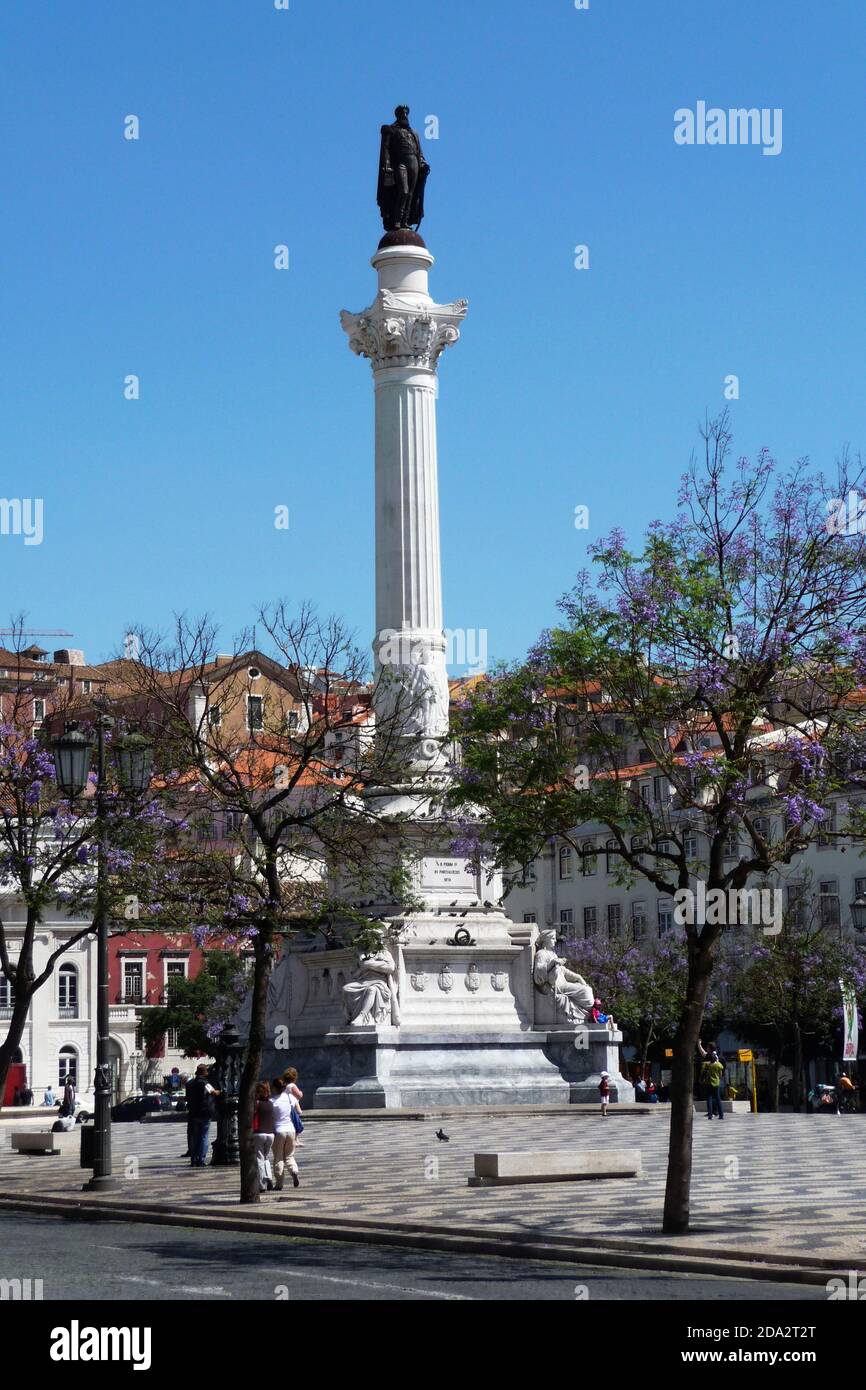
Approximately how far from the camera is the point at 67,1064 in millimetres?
102562

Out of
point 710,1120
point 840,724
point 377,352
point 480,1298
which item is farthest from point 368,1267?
point 377,352

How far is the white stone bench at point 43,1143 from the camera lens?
134ft

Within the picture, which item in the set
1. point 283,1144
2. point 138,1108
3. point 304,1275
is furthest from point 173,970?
point 304,1275

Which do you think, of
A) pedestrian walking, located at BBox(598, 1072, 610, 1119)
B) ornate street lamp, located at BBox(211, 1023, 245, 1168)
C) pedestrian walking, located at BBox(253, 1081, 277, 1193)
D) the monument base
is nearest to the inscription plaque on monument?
the monument base

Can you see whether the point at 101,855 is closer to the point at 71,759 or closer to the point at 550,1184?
the point at 71,759

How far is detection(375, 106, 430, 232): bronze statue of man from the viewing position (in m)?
52.7

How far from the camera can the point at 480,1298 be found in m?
16.7

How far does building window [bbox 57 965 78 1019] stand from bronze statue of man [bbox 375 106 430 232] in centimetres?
5852

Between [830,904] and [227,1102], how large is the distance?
184ft

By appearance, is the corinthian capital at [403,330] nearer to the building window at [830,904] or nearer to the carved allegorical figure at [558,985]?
the carved allegorical figure at [558,985]

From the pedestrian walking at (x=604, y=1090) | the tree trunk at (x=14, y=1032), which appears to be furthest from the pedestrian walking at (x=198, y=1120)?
the pedestrian walking at (x=604, y=1090)

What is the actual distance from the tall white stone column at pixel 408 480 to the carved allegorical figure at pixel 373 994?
5685 mm

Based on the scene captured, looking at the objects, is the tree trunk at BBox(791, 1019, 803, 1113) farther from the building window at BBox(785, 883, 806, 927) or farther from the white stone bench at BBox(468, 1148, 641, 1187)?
the white stone bench at BBox(468, 1148, 641, 1187)
